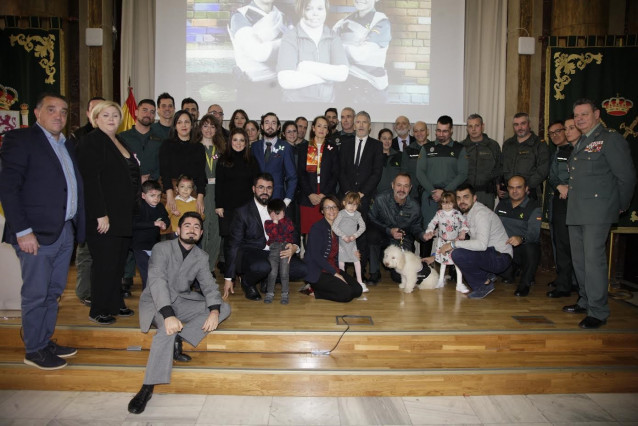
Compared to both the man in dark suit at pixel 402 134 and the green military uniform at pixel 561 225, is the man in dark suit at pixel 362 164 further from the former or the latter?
the green military uniform at pixel 561 225

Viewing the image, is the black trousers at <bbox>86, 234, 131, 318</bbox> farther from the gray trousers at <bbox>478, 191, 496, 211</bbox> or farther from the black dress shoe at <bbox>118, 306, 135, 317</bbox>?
the gray trousers at <bbox>478, 191, 496, 211</bbox>

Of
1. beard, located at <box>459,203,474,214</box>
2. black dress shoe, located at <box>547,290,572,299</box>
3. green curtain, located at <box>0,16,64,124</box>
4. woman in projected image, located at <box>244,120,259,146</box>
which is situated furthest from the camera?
green curtain, located at <box>0,16,64,124</box>

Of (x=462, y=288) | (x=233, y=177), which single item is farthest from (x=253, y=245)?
(x=462, y=288)

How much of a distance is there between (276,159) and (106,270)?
1838 mm

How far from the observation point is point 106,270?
3.13m

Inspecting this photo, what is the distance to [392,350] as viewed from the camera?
3107mm

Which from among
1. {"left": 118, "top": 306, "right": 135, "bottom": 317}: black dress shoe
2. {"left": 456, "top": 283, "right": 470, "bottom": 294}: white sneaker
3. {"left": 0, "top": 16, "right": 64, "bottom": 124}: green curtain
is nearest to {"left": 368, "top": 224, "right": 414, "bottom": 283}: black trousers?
{"left": 456, "top": 283, "right": 470, "bottom": 294}: white sneaker

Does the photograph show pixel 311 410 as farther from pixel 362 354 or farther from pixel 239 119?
pixel 239 119

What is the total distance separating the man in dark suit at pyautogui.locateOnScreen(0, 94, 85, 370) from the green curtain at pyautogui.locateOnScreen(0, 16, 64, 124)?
307cm

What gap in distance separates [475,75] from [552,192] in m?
2.62

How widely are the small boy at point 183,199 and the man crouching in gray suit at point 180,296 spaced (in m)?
0.94

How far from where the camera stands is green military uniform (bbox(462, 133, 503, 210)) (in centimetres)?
473

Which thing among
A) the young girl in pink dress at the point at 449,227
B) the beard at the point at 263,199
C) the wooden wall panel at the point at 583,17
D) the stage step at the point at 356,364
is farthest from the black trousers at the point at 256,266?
the wooden wall panel at the point at 583,17

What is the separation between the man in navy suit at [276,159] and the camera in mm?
4352
